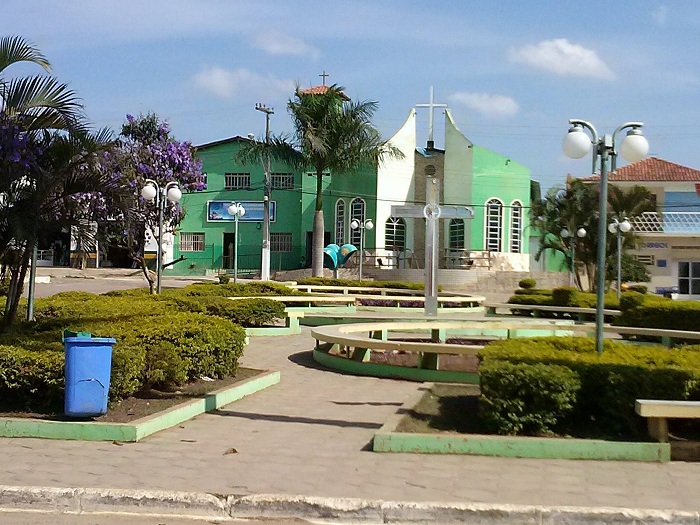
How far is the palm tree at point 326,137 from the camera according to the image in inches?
1346

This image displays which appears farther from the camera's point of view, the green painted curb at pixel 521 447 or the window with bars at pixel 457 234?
the window with bars at pixel 457 234

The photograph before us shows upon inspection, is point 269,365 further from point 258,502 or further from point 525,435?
point 258,502

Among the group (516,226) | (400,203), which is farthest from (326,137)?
(516,226)

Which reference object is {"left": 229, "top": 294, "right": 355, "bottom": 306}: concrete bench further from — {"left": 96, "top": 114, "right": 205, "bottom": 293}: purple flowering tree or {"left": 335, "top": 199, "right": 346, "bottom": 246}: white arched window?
{"left": 335, "top": 199, "right": 346, "bottom": 246}: white arched window

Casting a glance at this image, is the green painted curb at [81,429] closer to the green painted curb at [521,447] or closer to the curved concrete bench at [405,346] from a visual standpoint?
the green painted curb at [521,447]

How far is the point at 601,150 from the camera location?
9.16 metres

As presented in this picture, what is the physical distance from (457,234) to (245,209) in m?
14.5

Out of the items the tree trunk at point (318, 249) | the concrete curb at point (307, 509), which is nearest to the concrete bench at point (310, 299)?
the tree trunk at point (318, 249)

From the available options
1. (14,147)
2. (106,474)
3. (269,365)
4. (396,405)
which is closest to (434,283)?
(269,365)

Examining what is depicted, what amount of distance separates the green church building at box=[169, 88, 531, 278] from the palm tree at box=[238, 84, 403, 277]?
13.5 ft

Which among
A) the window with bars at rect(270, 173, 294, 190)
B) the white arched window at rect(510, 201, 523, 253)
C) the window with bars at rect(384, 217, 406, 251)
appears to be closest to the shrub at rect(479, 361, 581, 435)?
the white arched window at rect(510, 201, 523, 253)

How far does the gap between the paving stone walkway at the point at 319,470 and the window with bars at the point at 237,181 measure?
43931 mm

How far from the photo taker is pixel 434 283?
20.3 m

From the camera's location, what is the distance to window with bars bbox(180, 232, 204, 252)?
2072 inches
